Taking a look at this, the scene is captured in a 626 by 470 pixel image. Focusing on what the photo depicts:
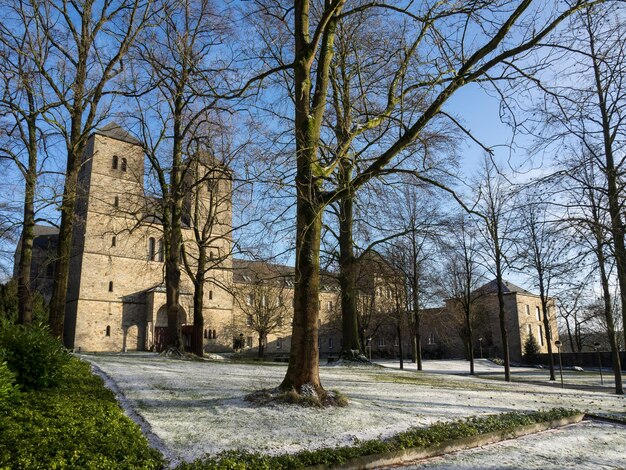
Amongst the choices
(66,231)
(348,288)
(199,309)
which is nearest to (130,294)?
(199,309)

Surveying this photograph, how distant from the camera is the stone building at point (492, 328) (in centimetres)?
4778

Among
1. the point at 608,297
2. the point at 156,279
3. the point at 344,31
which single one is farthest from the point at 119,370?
→ the point at 156,279

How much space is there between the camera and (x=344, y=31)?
45.3ft

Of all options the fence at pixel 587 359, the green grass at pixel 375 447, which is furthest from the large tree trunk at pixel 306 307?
the fence at pixel 587 359

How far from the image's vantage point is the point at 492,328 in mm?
53594

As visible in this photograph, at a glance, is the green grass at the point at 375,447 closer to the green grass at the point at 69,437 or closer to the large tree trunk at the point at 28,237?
the green grass at the point at 69,437

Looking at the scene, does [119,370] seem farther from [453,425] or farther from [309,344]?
[453,425]

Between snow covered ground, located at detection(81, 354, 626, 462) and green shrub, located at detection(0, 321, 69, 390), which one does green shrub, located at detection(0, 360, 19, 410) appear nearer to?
green shrub, located at detection(0, 321, 69, 390)

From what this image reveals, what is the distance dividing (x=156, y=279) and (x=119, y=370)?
35883 millimetres

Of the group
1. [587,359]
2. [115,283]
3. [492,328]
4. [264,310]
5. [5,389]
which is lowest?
[587,359]

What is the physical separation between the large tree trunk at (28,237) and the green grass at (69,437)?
1067 centimetres

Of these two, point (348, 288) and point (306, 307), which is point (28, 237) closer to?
point (348, 288)

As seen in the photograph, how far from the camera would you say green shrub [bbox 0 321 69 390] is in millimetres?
7871

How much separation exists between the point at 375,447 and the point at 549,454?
2691 mm
